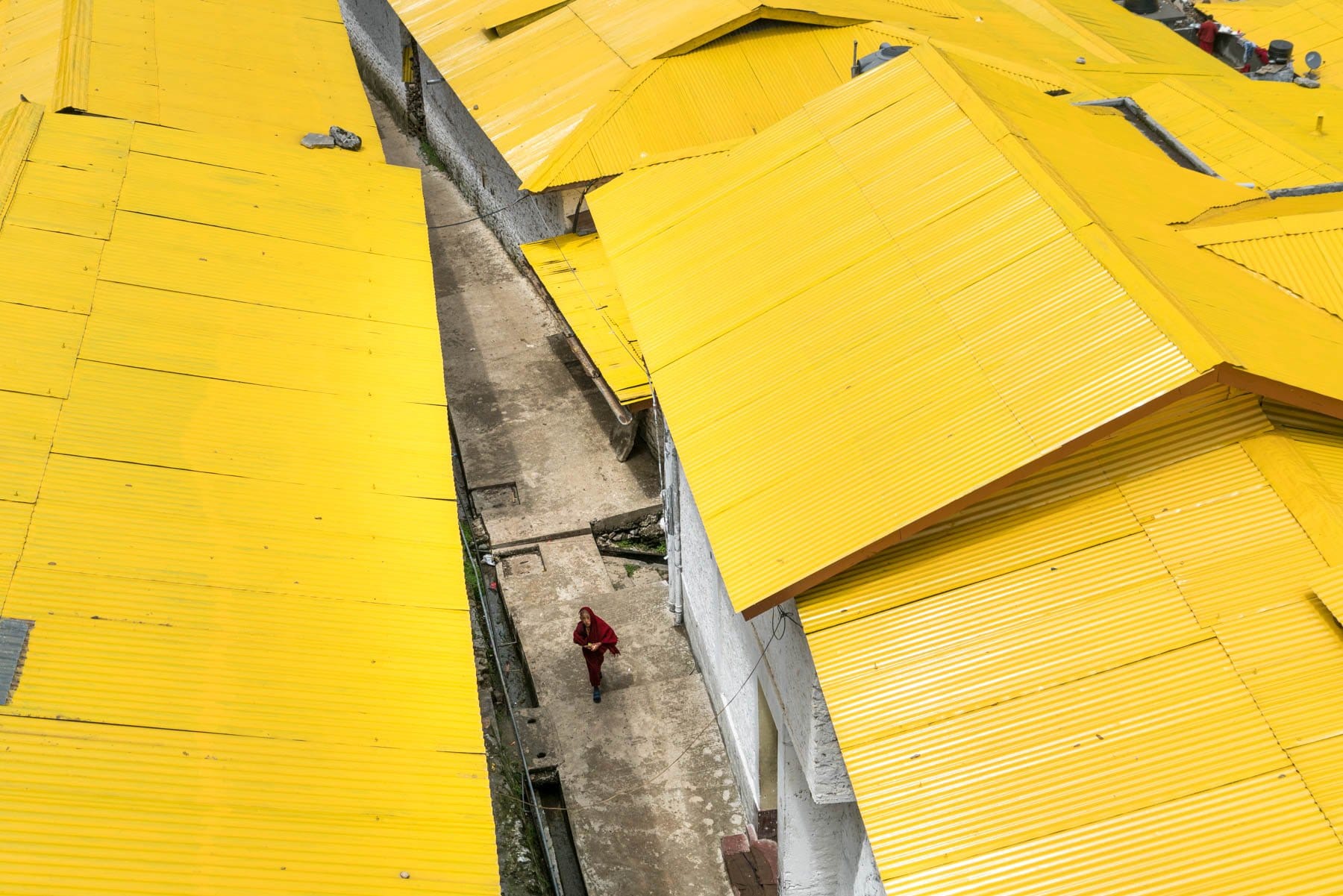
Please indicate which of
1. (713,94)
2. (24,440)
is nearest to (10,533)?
(24,440)

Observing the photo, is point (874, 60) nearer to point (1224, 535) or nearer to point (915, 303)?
point (915, 303)

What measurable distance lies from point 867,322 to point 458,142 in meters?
19.9

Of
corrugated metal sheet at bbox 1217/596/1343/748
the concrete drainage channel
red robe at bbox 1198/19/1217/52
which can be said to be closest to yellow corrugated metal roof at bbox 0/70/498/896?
the concrete drainage channel

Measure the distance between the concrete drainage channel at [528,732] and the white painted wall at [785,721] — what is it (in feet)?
7.10

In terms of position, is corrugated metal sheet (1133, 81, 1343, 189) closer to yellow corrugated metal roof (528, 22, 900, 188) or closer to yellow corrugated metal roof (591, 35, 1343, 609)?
yellow corrugated metal roof (591, 35, 1343, 609)

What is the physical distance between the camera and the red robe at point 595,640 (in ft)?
57.5

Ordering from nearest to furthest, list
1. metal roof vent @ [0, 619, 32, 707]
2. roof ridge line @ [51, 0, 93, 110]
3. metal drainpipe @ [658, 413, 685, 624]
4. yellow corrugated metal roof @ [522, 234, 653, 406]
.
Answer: metal roof vent @ [0, 619, 32, 707]
metal drainpipe @ [658, 413, 685, 624]
yellow corrugated metal roof @ [522, 234, 653, 406]
roof ridge line @ [51, 0, 93, 110]

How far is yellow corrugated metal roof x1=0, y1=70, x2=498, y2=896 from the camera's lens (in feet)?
36.3

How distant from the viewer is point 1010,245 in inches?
527

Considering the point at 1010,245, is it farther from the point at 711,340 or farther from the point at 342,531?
the point at 342,531

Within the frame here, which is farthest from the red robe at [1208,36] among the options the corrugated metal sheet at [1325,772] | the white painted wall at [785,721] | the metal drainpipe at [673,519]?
the corrugated metal sheet at [1325,772]

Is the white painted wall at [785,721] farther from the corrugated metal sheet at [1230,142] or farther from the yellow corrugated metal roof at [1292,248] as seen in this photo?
the corrugated metal sheet at [1230,142]

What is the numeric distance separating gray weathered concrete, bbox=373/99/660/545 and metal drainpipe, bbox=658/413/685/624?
2.74 m

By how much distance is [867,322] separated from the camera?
13742 millimetres
